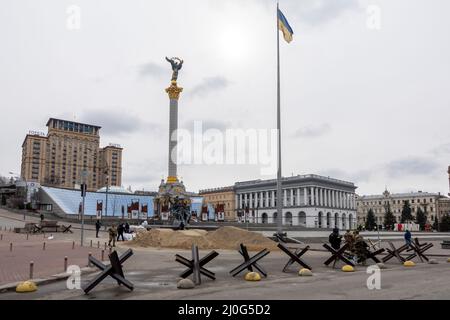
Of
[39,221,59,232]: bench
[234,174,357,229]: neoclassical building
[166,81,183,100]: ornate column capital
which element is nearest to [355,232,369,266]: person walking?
[39,221,59,232]: bench

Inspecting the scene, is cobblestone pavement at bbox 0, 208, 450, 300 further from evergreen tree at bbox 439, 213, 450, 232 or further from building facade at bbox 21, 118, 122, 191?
building facade at bbox 21, 118, 122, 191

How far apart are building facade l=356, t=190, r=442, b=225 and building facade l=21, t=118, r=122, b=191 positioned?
110248 millimetres

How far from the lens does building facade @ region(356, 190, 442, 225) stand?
541 feet

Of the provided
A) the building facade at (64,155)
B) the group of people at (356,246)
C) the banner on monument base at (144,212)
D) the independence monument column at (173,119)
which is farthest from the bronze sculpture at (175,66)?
the building facade at (64,155)

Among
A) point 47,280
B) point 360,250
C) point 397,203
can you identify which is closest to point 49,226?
point 47,280

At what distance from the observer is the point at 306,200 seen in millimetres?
133875

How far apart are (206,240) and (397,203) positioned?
524 feet

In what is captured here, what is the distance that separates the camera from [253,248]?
30438 mm

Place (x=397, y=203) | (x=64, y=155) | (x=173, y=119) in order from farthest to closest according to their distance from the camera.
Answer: (x=64, y=155) < (x=397, y=203) < (x=173, y=119)

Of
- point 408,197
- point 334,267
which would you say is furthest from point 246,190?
point 334,267

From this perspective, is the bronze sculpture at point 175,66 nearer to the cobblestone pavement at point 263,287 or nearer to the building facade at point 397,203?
the cobblestone pavement at point 263,287

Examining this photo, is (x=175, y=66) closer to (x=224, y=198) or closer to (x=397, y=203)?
(x=224, y=198)
